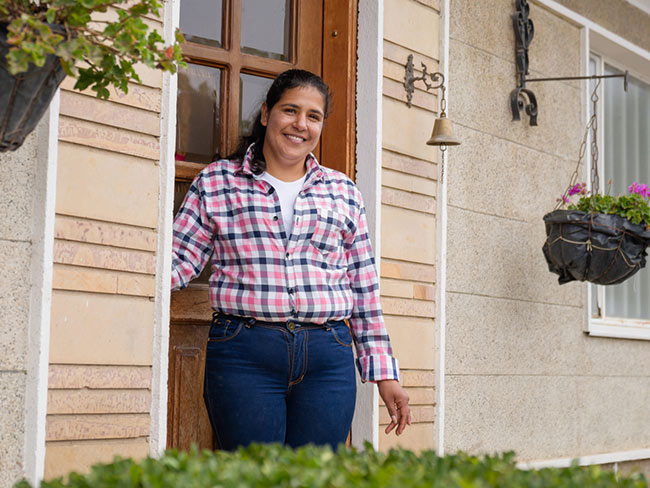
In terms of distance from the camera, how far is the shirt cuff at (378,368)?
3088 mm

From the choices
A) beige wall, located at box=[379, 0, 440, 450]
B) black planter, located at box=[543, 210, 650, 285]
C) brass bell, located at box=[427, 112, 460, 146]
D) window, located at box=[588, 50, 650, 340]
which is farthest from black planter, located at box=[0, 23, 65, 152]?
window, located at box=[588, 50, 650, 340]

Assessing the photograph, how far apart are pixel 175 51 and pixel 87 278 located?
40.7 inches

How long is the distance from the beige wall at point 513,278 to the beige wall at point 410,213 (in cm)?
19

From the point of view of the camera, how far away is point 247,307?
9.12 ft

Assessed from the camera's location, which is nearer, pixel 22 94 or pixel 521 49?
pixel 22 94

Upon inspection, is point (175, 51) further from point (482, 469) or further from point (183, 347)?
point (183, 347)

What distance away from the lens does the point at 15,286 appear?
2.62 meters

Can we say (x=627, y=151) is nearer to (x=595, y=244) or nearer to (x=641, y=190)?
(x=641, y=190)

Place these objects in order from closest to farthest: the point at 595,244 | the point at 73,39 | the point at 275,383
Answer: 1. the point at 73,39
2. the point at 275,383
3. the point at 595,244

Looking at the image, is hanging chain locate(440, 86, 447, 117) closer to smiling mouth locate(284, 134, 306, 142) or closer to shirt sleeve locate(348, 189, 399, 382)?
shirt sleeve locate(348, 189, 399, 382)

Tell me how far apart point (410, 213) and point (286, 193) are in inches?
45.5

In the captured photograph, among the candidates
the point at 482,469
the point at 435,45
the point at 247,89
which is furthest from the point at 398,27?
the point at 482,469

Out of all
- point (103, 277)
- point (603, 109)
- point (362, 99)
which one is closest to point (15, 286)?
point (103, 277)

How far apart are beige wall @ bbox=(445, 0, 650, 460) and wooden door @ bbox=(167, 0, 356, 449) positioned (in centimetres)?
73
